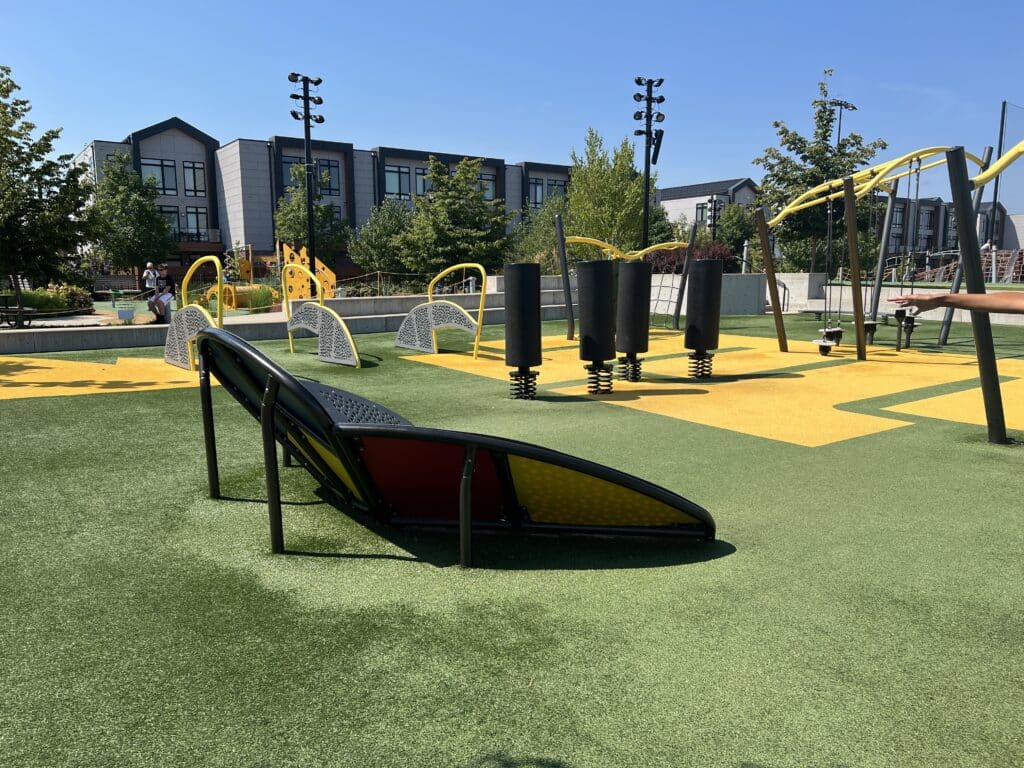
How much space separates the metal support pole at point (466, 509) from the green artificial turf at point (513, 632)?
0.27ft

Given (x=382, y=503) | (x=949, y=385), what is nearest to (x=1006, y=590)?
(x=382, y=503)

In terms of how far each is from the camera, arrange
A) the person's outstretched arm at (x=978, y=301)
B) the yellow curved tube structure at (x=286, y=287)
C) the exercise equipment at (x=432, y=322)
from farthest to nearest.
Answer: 1. the exercise equipment at (x=432, y=322)
2. the yellow curved tube structure at (x=286, y=287)
3. the person's outstretched arm at (x=978, y=301)

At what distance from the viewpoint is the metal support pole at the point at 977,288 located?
654 cm

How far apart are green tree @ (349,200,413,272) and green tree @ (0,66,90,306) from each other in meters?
23.0

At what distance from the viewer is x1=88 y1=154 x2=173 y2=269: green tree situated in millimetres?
45844

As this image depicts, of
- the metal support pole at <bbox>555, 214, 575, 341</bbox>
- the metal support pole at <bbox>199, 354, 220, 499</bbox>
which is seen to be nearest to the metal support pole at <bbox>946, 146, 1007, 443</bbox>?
the metal support pole at <bbox>199, 354, 220, 499</bbox>

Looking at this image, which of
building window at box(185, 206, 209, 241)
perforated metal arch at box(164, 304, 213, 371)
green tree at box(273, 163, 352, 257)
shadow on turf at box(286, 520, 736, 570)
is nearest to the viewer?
shadow on turf at box(286, 520, 736, 570)

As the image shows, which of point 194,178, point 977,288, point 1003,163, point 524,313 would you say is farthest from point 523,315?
point 194,178

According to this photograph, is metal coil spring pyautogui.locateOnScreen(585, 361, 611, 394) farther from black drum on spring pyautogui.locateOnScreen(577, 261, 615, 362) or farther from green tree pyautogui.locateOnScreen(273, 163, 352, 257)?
green tree pyautogui.locateOnScreen(273, 163, 352, 257)

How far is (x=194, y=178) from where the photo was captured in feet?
187

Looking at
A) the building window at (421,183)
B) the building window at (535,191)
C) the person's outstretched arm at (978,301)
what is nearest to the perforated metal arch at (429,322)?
the person's outstretched arm at (978,301)

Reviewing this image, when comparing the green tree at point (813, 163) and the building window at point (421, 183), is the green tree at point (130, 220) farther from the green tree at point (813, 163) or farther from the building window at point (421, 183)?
the green tree at point (813, 163)

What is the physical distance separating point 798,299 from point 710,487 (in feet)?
78.4

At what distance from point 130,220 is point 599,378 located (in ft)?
152
